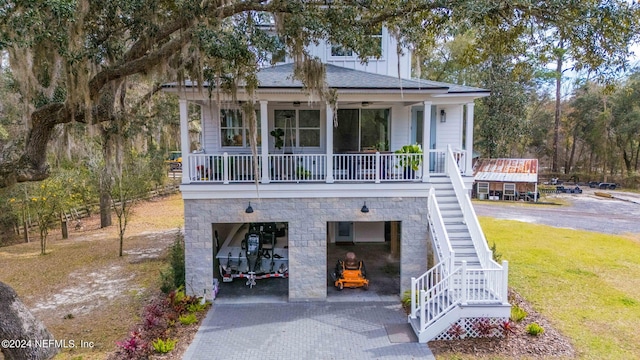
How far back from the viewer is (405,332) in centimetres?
789

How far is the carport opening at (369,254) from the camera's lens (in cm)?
1012

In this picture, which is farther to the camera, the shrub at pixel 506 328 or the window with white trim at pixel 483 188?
the window with white trim at pixel 483 188

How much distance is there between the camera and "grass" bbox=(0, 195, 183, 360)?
810cm

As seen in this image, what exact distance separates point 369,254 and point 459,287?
560cm

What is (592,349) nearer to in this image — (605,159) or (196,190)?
(196,190)

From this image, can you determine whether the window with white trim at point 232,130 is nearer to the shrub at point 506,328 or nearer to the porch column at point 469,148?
the porch column at point 469,148

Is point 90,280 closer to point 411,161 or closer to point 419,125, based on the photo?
point 411,161

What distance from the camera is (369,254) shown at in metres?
13.3

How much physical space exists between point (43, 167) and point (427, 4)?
25.4 ft

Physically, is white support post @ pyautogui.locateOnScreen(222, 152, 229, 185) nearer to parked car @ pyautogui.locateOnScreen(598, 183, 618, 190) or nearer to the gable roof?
the gable roof

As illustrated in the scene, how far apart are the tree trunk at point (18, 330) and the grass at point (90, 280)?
0.64 meters

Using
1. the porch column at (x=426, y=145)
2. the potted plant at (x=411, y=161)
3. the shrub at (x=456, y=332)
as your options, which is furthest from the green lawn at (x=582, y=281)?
the potted plant at (x=411, y=161)

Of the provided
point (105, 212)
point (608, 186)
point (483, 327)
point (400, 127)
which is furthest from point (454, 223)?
point (608, 186)

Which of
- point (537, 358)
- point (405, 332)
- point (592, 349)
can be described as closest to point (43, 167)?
point (405, 332)
